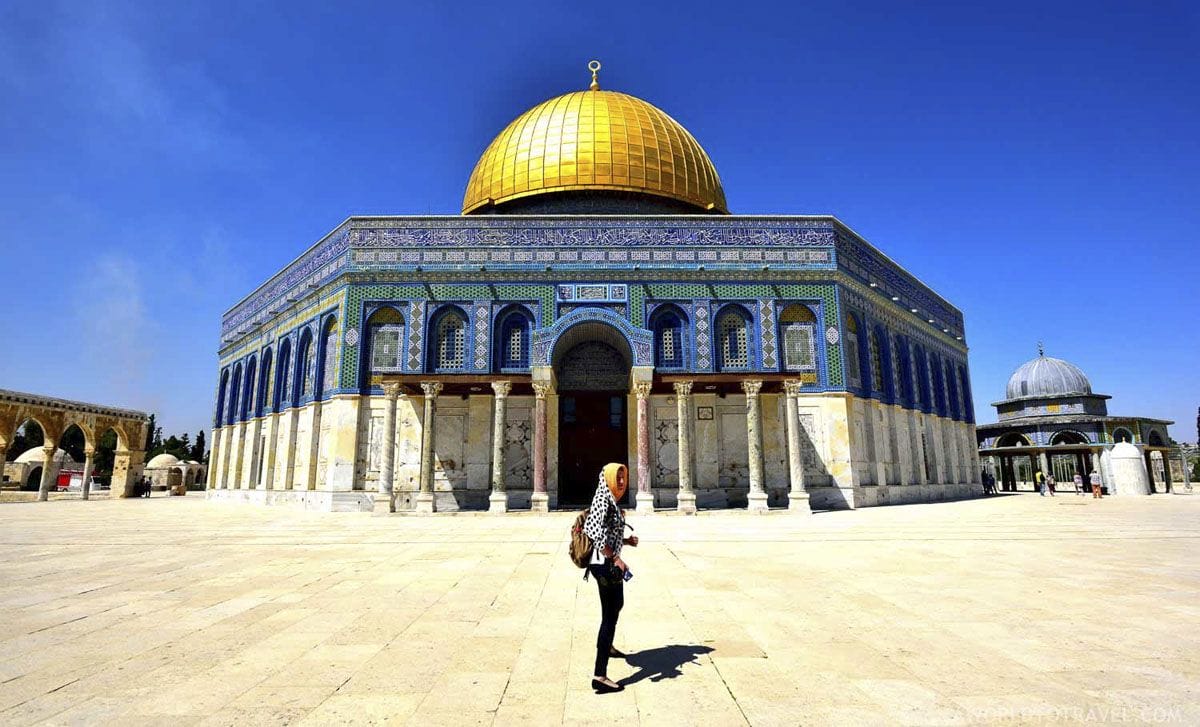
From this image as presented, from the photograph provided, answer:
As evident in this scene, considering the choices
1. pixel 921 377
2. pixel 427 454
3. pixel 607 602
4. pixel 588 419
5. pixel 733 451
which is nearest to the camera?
pixel 607 602

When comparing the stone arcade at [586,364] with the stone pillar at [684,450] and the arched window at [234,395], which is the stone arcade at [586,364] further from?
the arched window at [234,395]

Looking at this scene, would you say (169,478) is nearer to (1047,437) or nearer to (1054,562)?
(1054,562)

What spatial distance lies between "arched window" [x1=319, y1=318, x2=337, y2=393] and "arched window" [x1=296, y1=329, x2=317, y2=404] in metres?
1.20

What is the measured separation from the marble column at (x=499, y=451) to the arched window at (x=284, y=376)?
1054 cm

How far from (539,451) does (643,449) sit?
311 centimetres

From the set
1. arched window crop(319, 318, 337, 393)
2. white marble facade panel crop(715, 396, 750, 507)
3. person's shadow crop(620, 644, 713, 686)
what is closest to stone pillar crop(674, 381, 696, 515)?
white marble facade panel crop(715, 396, 750, 507)

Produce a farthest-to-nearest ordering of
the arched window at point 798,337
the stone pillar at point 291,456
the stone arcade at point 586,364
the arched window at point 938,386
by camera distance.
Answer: the arched window at point 938,386 < the stone pillar at point 291,456 < the arched window at point 798,337 < the stone arcade at point 586,364

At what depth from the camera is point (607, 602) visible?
367 centimetres

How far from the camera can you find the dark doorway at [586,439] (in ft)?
67.7

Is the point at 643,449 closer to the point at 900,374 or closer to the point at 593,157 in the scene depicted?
the point at 593,157

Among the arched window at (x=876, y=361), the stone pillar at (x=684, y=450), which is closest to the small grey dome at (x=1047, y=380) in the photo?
the arched window at (x=876, y=361)

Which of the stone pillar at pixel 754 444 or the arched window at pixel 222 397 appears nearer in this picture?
the stone pillar at pixel 754 444

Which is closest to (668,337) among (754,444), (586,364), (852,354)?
(586,364)

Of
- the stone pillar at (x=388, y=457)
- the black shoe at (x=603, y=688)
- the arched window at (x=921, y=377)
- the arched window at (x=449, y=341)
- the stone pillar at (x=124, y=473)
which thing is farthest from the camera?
the stone pillar at (x=124, y=473)
